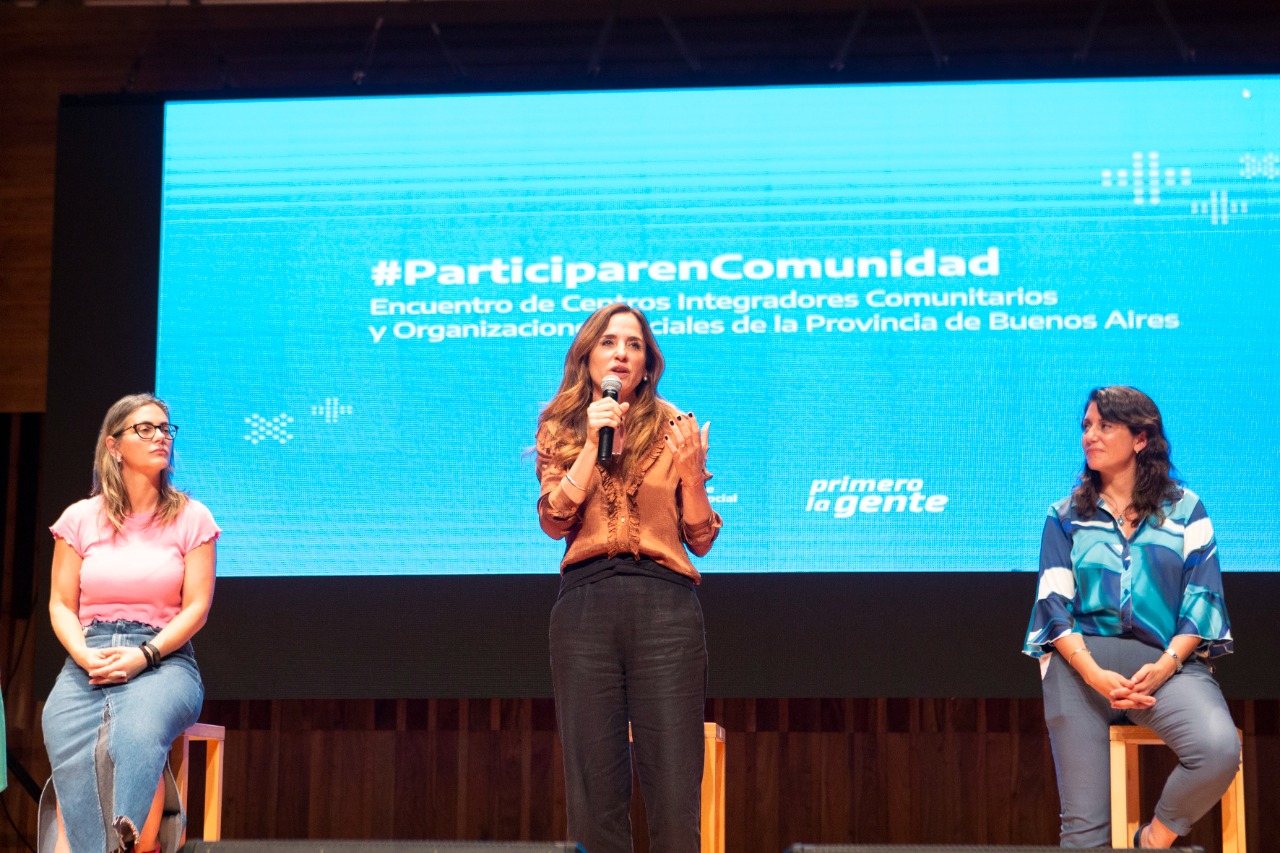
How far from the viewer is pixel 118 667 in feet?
9.20

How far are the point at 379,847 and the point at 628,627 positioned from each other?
61 cm

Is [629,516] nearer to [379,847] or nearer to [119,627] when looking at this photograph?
[379,847]

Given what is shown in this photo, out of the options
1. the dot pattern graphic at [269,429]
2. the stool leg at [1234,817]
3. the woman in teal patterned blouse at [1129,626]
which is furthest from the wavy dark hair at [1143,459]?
the dot pattern graphic at [269,429]

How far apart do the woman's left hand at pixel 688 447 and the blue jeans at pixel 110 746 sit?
1318mm

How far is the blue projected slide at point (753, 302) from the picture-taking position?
12.5 feet

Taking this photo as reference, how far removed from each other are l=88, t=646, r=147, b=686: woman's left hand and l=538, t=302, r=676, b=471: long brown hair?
1.09m

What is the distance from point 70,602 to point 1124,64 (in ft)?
11.4

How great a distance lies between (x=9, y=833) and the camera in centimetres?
446

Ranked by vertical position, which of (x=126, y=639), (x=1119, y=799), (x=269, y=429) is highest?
(x=269, y=429)

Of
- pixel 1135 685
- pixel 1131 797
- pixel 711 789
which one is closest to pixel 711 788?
pixel 711 789

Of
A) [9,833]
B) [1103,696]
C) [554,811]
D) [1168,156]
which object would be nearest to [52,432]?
[9,833]

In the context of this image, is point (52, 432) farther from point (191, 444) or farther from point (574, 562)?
point (574, 562)

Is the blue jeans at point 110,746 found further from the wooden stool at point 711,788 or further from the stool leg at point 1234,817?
the stool leg at point 1234,817

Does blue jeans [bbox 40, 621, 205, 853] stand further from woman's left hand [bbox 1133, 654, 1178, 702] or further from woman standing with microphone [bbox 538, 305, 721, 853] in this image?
woman's left hand [bbox 1133, 654, 1178, 702]
